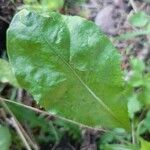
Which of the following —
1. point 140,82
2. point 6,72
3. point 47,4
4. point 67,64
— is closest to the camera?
point 67,64

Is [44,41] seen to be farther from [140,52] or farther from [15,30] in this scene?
[140,52]

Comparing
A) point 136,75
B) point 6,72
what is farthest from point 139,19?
point 6,72

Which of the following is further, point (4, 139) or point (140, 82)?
point (140, 82)

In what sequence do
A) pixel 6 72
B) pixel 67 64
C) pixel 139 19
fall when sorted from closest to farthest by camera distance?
pixel 67 64 → pixel 6 72 → pixel 139 19

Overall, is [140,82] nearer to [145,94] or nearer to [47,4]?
[145,94]

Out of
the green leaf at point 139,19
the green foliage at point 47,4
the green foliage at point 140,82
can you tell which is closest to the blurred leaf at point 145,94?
the green foliage at point 140,82

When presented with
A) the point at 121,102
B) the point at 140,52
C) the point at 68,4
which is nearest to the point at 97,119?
the point at 121,102

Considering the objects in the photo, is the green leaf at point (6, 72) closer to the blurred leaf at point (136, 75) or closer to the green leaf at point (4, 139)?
the green leaf at point (4, 139)
